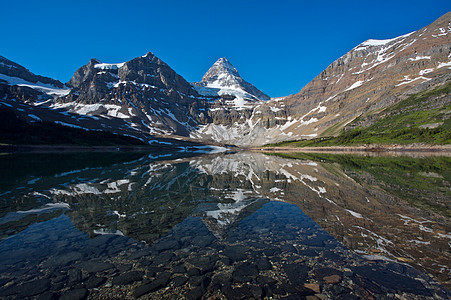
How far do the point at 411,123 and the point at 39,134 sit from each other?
230 metres

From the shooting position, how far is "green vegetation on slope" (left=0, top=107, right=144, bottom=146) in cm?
12744

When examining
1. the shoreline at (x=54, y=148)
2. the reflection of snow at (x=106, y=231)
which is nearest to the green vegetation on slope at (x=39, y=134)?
the shoreline at (x=54, y=148)

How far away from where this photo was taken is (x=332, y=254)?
9.72 m

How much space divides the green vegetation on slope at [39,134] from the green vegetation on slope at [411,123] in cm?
17212

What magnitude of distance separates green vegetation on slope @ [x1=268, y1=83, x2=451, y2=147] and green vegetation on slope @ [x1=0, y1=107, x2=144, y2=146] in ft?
565

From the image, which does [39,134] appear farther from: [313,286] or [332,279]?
[332,279]

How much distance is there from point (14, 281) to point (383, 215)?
18.6m

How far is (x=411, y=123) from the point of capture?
146m

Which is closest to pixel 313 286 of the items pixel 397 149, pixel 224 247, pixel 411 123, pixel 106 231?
pixel 224 247

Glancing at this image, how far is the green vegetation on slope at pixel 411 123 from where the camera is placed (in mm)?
120250

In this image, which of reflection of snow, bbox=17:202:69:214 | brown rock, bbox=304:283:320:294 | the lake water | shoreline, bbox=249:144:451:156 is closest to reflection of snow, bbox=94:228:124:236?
the lake water

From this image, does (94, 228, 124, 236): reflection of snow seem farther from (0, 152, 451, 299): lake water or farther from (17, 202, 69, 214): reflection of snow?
(17, 202, 69, 214): reflection of snow

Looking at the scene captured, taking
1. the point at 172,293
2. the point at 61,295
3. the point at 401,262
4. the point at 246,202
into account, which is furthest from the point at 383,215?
the point at 61,295

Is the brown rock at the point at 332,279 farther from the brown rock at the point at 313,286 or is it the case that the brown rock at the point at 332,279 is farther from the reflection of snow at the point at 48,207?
the reflection of snow at the point at 48,207
